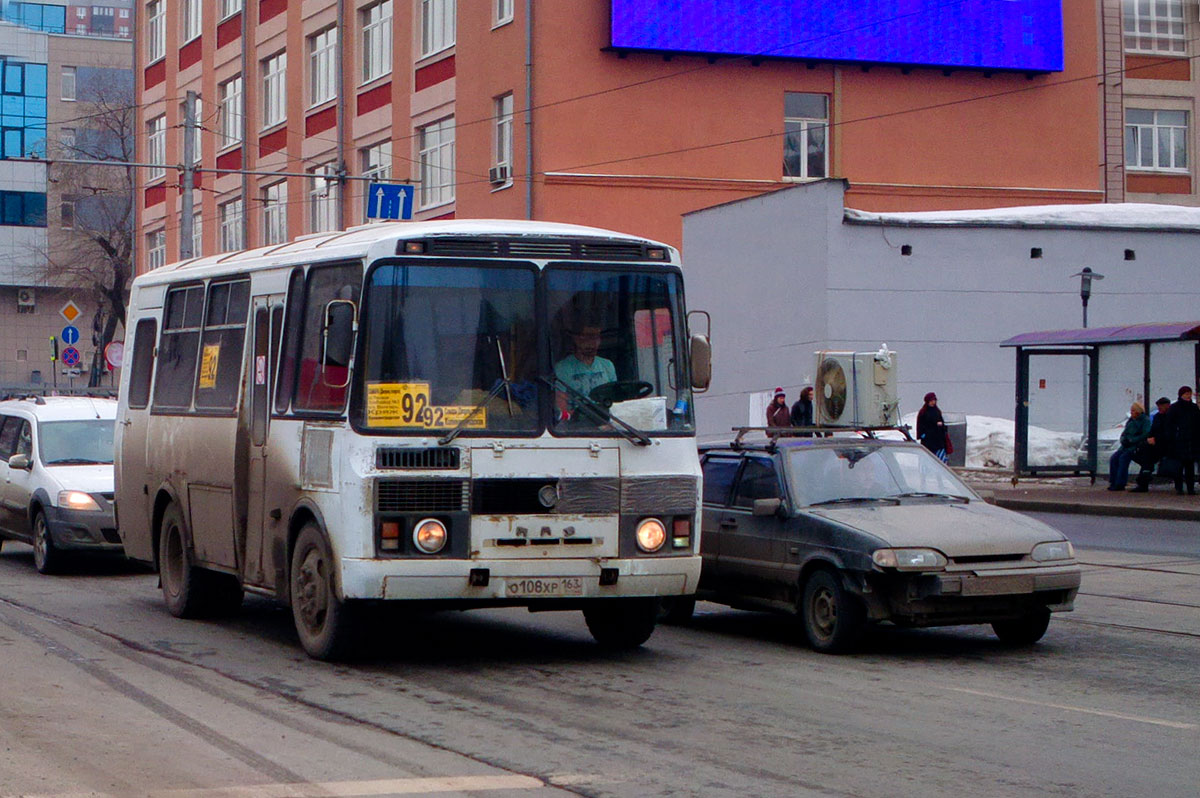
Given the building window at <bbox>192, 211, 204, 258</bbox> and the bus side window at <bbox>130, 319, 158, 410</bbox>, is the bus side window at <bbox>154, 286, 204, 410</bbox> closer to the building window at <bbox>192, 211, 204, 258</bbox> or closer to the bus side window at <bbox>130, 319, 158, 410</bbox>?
the bus side window at <bbox>130, 319, 158, 410</bbox>

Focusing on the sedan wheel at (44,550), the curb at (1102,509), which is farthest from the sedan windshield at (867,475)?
the curb at (1102,509)

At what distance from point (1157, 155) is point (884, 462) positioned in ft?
145

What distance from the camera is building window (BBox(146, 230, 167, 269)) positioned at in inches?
2339

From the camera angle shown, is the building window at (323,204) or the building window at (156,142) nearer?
the building window at (323,204)

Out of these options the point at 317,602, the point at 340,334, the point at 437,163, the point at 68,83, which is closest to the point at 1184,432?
the point at 317,602

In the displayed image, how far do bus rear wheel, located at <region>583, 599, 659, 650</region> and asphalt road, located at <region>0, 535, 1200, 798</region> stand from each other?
0.44 ft

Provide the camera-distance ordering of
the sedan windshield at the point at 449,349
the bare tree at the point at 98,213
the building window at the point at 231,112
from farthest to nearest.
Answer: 1. the bare tree at the point at 98,213
2. the building window at the point at 231,112
3. the sedan windshield at the point at 449,349

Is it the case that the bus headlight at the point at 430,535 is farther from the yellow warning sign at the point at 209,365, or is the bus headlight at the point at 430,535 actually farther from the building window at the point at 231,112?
the building window at the point at 231,112

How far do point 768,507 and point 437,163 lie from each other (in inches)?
1242

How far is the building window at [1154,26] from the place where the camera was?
52.5 m

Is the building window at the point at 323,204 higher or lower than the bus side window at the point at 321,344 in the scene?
higher

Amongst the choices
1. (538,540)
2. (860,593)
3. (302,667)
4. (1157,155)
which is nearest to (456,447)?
(538,540)

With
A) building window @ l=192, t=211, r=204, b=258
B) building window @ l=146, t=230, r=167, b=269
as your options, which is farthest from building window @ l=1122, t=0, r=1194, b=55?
building window @ l=146, t=230, r=167, b=269

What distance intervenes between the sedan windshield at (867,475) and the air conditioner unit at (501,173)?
90.5ft
